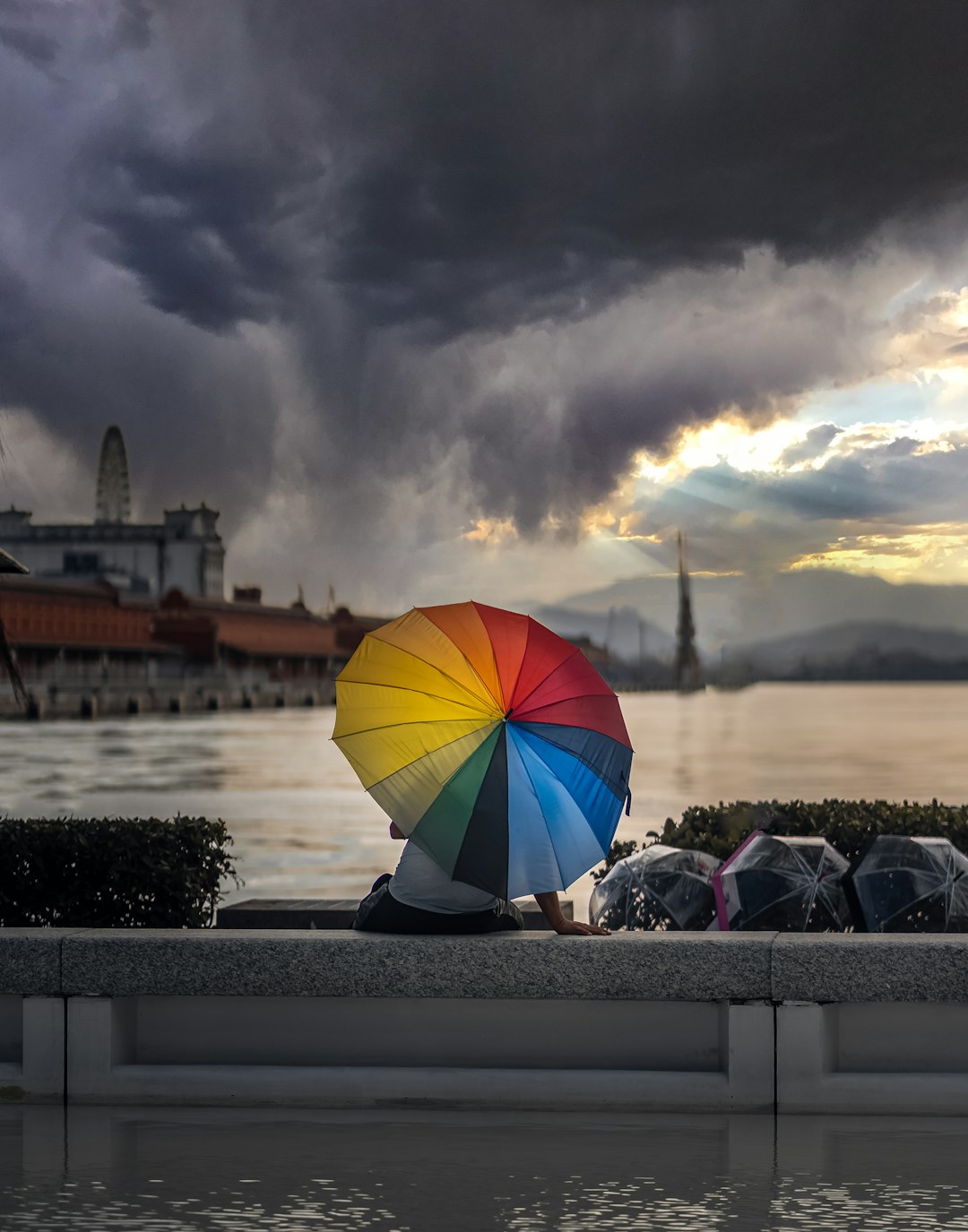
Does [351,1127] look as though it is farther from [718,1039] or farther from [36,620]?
[36,620]

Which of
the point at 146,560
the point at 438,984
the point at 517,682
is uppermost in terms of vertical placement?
the point at 146,560

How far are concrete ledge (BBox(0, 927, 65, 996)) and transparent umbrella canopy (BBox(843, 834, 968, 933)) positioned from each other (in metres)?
3.29

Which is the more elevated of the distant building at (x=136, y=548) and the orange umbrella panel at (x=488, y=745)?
the distant building at (x=136, y=548)

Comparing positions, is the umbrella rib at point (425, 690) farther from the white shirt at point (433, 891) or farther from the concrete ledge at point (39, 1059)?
the concrete ledge at point (39, 1059)

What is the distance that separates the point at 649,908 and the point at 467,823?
1706mm

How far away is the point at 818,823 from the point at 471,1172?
408cm

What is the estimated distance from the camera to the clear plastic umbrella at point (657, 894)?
7.32 meters

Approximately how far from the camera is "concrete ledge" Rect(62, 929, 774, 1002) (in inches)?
237

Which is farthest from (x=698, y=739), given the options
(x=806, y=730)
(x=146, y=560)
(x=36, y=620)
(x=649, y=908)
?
(x=146, y=560)

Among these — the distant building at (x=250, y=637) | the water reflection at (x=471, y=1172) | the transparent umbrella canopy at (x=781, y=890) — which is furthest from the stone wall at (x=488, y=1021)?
the distant building at (x=250, y=637)

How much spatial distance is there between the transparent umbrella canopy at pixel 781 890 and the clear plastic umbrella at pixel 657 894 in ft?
0.78

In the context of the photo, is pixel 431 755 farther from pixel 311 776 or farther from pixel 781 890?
pixel 311 776

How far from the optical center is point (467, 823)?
6004 mm

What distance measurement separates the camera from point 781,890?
22.9 feet
